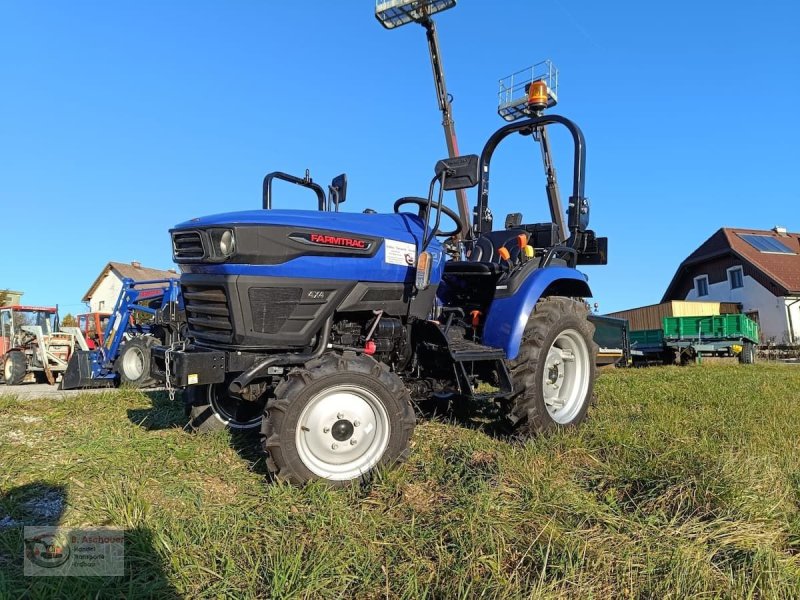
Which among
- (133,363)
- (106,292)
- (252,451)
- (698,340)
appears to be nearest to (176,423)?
(252,451)

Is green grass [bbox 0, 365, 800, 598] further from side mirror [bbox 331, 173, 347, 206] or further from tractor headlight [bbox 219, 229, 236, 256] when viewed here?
side mirror [bbox 331, 173, 347, 206]

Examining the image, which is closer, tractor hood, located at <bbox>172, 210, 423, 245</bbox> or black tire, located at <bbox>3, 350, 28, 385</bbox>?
tractor hood, located at <bbox>172, 210, 423, 245</bbox>

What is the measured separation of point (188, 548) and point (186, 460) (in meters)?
1.29

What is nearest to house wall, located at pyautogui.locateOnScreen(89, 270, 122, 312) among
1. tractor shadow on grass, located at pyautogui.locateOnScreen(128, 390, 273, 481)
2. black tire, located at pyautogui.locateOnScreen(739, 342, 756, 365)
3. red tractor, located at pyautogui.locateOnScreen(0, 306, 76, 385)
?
red tractor, located at pyautogui.locateOnScreen(0, 306, 76, 385)

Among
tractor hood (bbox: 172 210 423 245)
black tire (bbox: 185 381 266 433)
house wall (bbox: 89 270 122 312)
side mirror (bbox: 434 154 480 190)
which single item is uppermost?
house wall (bbox: 89 270 122 312)

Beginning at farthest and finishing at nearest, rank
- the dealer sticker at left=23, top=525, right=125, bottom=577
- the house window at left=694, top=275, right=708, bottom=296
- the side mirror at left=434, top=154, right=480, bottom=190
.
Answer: the house window at left=694, top=275, right=708, bottom=296 → the side mirror at left=434, top=154, right=480, bottom=190 → the dealer sticker at left=23, top=525, right=125, bottom=577

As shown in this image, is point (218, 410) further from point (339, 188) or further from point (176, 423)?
point (339, 188)

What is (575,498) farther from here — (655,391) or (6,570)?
(655,391)

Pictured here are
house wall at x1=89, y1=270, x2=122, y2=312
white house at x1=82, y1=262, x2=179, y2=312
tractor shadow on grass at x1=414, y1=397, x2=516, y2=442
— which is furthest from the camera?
house wall at x1=89, y1=270, x2=122, y2=312

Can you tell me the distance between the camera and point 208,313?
10.9 ft

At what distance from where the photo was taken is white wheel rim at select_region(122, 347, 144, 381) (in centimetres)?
936

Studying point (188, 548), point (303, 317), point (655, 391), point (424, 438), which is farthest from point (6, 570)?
point (655, 391)

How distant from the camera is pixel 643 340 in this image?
17.6 m

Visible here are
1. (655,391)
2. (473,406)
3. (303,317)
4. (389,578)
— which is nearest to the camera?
(389,578)
